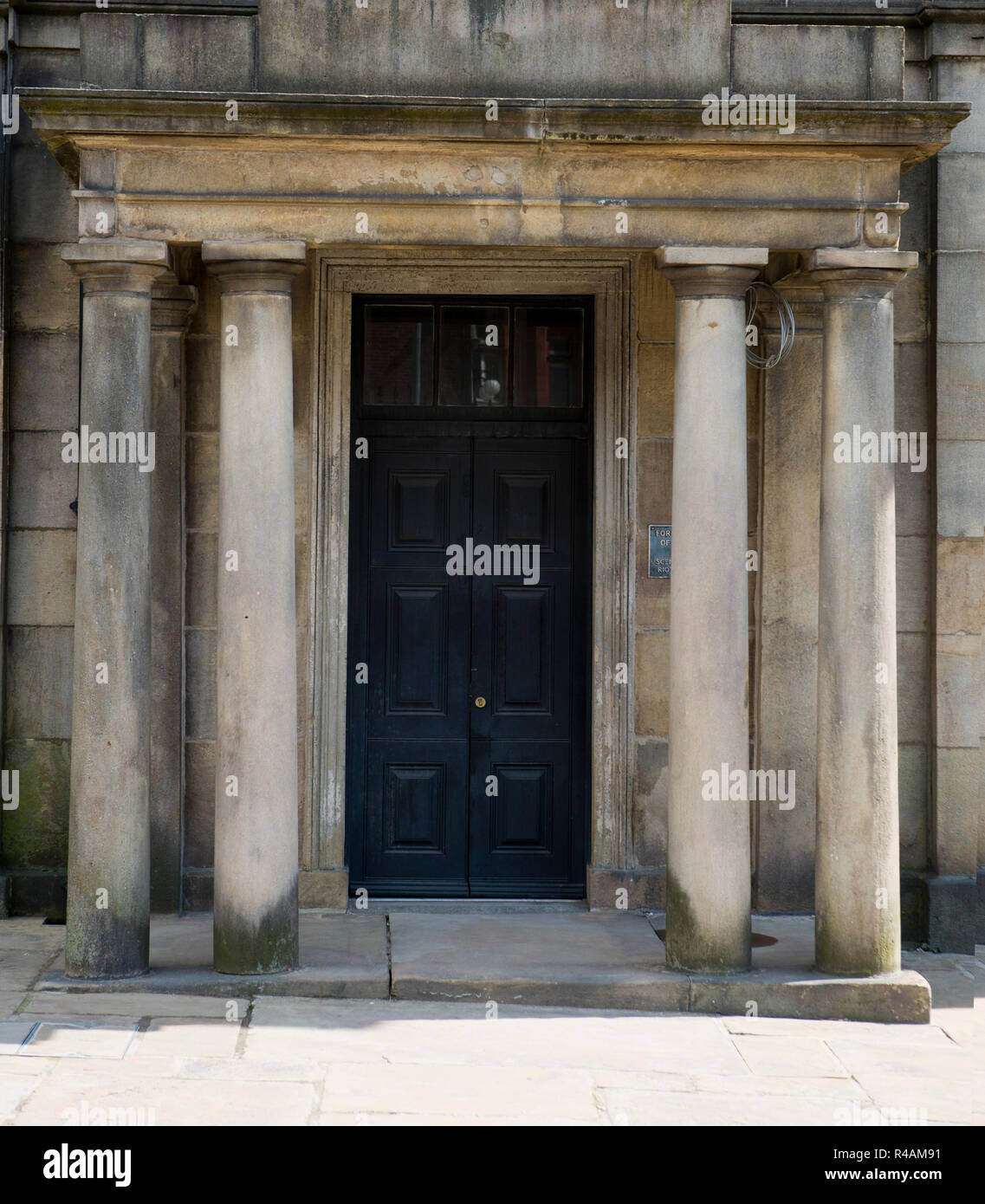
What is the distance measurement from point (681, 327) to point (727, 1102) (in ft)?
13.5

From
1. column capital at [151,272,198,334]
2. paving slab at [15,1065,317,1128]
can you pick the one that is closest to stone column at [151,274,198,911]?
column capital at [151,272,198,334]

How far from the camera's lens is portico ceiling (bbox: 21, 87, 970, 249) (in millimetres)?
7426

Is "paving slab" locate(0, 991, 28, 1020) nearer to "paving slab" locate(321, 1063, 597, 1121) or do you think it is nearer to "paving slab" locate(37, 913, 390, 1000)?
"paving slab" locate(37, 913, 390, 1000)

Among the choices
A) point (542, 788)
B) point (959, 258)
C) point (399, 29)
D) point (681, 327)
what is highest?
point (399, 29)

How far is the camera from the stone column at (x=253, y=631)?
768cm

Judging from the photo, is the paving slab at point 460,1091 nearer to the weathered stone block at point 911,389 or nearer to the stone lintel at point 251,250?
the stone lintel at point 251,250

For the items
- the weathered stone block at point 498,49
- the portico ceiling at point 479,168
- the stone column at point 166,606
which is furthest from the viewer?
the stone column at point 166,606

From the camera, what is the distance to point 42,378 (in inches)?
370

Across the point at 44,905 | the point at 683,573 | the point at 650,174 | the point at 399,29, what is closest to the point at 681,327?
the point at 650,174

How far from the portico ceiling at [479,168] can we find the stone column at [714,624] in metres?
0.43

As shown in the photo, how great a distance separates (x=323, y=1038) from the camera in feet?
23.0

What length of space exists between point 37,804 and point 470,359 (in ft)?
13.9

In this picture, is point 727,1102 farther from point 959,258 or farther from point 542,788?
point 959,258

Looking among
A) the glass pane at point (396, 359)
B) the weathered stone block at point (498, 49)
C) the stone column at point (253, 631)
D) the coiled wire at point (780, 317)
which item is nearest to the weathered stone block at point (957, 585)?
the coiled wire at point (780, 317)
